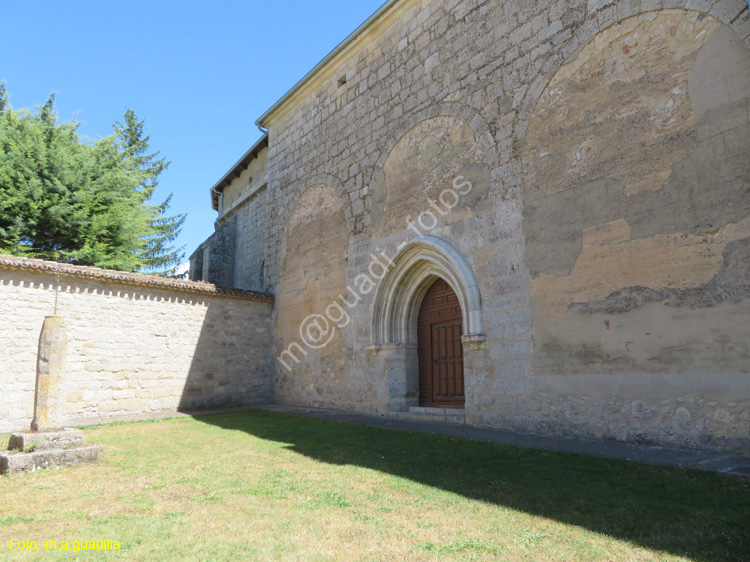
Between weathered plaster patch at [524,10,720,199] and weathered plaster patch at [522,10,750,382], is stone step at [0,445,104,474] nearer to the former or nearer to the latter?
weathered plaster patch at [522,10,750,382]

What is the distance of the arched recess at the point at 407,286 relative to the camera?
25.8ft

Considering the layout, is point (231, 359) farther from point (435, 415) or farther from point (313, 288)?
point (435, 415)

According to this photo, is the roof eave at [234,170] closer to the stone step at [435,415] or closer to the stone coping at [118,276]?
the stone coping at [118,276]

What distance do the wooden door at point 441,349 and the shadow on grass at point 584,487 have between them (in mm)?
2159

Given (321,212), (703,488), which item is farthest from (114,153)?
(703,488)

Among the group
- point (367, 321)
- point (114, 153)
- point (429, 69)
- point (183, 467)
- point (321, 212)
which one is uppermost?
point (114, 153)

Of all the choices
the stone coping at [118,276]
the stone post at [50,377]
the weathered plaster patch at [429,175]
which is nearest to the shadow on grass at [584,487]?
the stone post at [50,377]

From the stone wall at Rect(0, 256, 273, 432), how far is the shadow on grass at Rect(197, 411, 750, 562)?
5.16 metres

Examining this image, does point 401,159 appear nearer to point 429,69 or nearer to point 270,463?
point 429,69

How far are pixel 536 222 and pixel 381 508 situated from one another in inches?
177

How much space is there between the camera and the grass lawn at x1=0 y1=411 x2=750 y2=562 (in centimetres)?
251

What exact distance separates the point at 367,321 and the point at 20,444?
18.3 feet

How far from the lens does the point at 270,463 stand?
4.74m

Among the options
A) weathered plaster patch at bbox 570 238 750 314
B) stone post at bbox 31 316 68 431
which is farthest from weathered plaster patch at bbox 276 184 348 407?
weathered plaster patch at bbox 570 238 750 314
